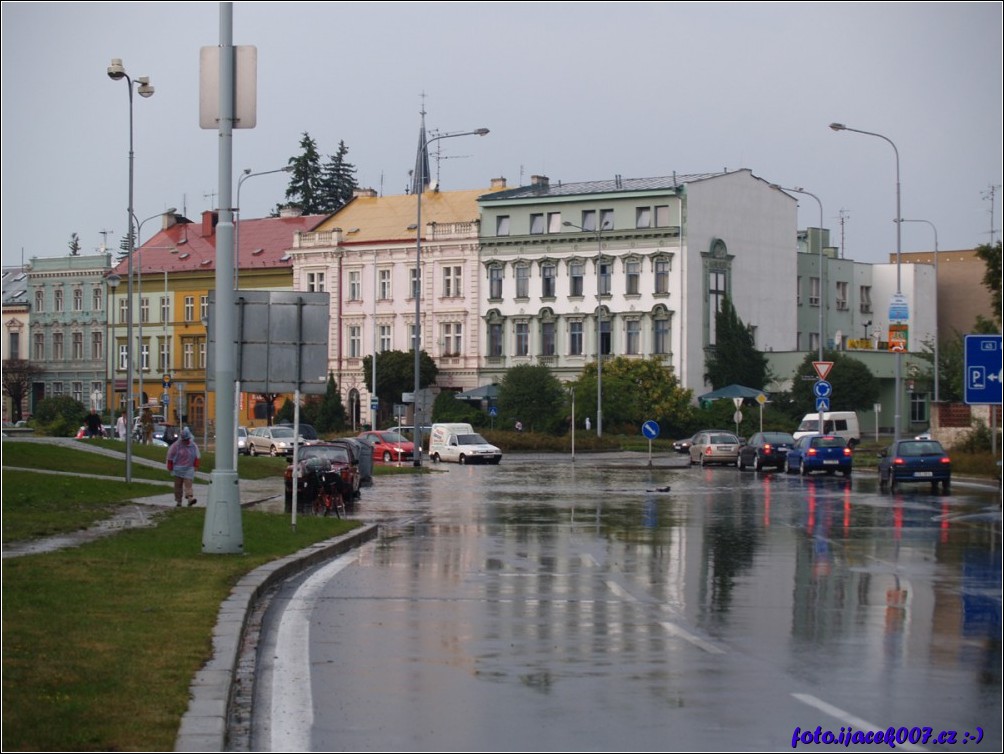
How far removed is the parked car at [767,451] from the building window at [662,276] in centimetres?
3200

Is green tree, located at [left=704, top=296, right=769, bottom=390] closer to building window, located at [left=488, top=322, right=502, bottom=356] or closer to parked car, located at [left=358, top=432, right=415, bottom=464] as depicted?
building window, located at [left=488, top=322, right=502, bottom=356]

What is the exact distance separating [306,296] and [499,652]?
1355 cm

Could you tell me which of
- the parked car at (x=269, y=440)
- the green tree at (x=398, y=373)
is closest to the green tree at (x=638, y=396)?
the green tree at (x=398, y=373)

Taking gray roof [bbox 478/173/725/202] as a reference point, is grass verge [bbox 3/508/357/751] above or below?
below

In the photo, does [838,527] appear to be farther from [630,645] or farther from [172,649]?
[172,649]

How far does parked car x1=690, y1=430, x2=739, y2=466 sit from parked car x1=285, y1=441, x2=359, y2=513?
29707 mm

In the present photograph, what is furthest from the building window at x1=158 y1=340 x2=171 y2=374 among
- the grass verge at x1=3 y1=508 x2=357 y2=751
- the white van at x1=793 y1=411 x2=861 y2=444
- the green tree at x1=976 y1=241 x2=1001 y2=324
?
the grass verge at x1=3 y1=508 x2=357 y2=751

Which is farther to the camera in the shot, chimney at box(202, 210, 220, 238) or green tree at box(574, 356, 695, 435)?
chimney at box(202, 210, 220, 238)

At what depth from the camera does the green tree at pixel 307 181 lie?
5064 inches

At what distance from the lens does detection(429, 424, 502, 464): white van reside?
230 ft

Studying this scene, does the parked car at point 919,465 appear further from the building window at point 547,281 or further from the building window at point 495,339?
the building window at point 495,339

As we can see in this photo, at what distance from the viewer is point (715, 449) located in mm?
65625

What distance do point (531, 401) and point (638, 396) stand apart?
626cm

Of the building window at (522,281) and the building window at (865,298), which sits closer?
the building window at (522,281)
